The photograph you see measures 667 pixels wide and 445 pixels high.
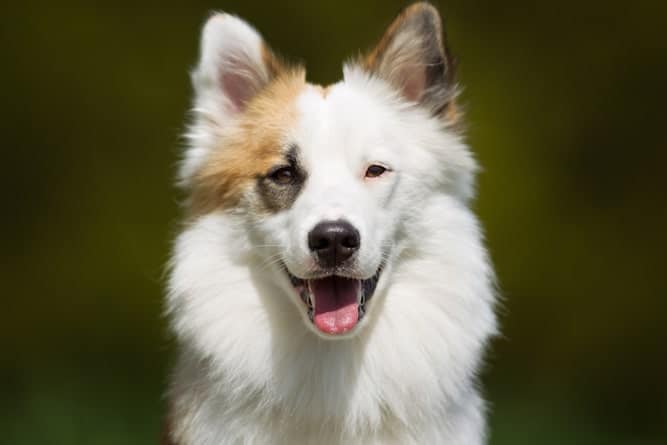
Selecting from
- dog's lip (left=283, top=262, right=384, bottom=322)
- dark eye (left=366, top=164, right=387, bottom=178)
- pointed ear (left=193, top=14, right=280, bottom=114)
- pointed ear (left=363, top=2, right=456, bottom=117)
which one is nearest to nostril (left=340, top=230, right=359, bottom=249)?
dog's lip (left=283, top=262, right=384, bottom=322)

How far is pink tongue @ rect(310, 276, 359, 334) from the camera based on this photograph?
381 centimetres

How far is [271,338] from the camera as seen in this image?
410 cm

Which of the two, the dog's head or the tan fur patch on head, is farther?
the tan fur patch on head

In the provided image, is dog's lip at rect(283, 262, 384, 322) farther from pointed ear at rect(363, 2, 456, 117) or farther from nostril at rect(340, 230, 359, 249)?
pointed ear at rect(363, 2, 456, 117)

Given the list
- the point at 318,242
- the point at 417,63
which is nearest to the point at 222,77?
the point at 417,63

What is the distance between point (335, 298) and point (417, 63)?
1.30m

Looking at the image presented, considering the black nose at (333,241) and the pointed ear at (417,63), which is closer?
the black nose at (333,241)

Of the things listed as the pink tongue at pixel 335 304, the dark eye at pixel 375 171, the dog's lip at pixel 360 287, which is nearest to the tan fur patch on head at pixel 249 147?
the dark eye at pixel 375 171

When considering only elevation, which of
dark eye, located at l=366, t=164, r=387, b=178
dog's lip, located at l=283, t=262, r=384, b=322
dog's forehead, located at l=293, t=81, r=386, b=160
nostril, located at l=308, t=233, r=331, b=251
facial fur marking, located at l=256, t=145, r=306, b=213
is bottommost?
dog's lip, located at l=283, t=262, r=384, b=322

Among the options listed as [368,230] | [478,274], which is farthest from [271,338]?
[478,274]

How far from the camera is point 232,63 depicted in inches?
178

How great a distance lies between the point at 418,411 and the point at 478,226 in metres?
0.93

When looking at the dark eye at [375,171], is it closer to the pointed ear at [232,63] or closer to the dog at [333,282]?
the dog at [333,282]

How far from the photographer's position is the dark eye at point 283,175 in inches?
160
